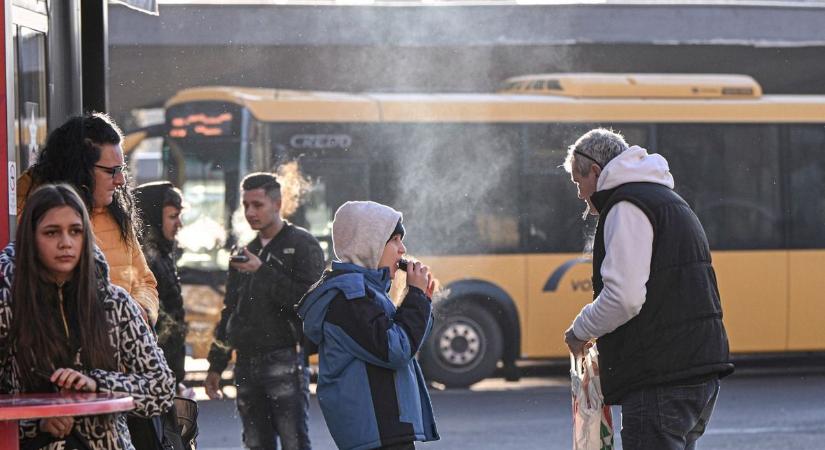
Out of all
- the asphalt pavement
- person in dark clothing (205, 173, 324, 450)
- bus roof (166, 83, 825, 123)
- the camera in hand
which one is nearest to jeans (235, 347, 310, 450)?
person in dark clothing (205, 173, 324, 450)

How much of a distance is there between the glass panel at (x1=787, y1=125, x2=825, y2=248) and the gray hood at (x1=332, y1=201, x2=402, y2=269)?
35.2 ft

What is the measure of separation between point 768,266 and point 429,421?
413 inches

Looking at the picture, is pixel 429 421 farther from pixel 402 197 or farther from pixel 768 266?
pixel 768 266

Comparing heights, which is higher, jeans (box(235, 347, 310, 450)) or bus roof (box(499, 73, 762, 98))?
bus roof (box(499, 73, 762, 98))

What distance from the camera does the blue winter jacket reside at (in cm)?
473

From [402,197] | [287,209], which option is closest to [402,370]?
[287,209]

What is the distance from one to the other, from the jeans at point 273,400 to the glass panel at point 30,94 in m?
1.80

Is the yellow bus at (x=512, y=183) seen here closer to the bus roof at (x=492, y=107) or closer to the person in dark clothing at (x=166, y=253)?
the bus roof at (x=492, y=107)

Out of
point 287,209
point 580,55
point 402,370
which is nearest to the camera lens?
point 402,370

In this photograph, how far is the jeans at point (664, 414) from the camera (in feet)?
16.6

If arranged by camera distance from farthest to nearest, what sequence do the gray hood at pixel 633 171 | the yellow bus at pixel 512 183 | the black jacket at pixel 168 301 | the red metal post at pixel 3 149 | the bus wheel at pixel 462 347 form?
the yellow bus at pixel 512 183 → the bus wheel at pixel 462 347 → the black jacket at pixel 168 301 → the gray hood at pixel 633 171 → the red metal post at pixel 3 149

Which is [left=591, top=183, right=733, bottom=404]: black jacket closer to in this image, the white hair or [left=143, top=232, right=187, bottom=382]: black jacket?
the white hair

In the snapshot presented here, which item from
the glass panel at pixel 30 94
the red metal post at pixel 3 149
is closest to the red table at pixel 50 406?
the red metal post at pixel 3 149

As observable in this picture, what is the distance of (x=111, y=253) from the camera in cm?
503
